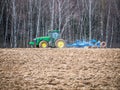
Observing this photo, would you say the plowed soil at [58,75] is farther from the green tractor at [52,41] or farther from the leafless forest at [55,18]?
the leafless forest at [55,18]

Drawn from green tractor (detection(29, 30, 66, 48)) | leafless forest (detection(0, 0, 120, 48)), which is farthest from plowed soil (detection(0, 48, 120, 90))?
leafless forest (detection(0, 0, 120, 48))

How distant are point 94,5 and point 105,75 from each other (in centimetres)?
2363

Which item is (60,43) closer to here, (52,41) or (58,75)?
(52,41)

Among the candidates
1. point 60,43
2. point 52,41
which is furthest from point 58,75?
point 52,41

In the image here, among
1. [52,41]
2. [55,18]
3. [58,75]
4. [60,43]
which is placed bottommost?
[58,75]

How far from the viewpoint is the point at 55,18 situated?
21844 millimetres

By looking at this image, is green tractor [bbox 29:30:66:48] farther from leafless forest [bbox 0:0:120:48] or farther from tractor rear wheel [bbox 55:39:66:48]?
leafless forest [bbox 0:0:120:48]

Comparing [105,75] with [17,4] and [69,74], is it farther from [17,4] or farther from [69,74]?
[17,4]

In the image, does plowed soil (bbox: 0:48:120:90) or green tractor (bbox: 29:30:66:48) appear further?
green tractor (bbox: 29:30:66:48)

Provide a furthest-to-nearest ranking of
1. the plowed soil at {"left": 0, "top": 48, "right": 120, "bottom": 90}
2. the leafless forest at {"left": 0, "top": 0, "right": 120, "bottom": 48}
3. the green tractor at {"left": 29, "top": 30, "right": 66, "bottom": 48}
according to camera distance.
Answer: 1. the leafless forest at {"left": 0, "top": 0, "right": 120, "bottom": 48}
2. the green tractor at {"left": 29, "top": 30, "right": 66, "bottom": 48}
3. the plowed soil at {"left": 0, "top": 48, "right": 120, "bottom": 90}

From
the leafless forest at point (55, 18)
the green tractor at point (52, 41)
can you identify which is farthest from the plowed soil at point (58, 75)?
the leafless forest at point (55, 18)

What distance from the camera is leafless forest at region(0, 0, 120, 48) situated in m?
22.7

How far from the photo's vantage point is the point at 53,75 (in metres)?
4.06

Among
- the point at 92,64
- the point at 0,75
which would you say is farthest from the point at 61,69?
the point at 0,75
